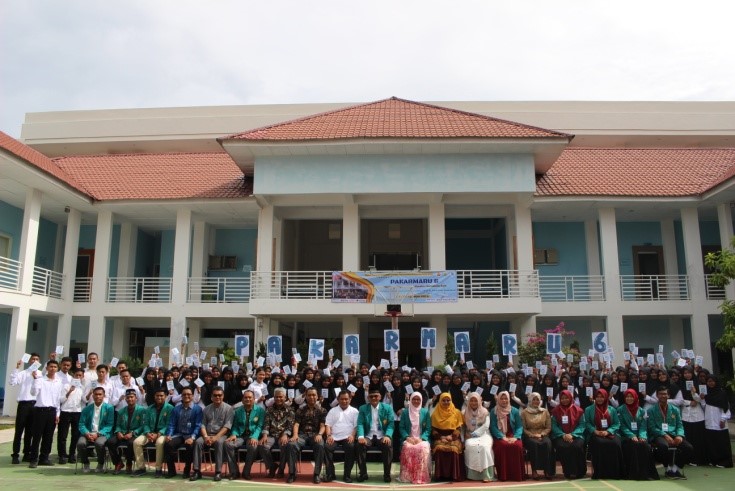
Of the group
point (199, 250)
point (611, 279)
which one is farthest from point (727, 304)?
point (199, 250)

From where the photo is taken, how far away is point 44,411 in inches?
376

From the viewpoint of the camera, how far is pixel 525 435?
906 cm

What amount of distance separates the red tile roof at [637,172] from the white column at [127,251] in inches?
485

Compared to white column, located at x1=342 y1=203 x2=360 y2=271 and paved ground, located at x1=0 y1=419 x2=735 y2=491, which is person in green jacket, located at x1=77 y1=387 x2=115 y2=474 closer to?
paved ground, located at x1=0 y1=419 x2=735 y2=491

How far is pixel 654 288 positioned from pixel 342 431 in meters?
13.6

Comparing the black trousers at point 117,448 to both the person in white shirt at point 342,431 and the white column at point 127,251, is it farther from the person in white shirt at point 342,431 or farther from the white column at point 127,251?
the white column at point 127,251

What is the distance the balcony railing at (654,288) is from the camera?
17.7 metres

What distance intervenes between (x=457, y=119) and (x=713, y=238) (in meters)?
8.91

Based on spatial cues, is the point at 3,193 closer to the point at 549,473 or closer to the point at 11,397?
the point at 11,397

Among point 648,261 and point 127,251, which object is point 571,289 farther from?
point 127,251

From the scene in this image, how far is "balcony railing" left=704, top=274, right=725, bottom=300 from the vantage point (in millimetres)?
17156

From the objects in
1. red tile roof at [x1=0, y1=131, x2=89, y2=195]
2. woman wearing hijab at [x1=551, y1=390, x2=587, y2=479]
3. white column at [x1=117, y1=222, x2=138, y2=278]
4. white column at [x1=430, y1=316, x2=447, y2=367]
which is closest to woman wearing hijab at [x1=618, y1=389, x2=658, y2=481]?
woman wearing hijab at [x1=551, y1=390, x2=587, y2=479]

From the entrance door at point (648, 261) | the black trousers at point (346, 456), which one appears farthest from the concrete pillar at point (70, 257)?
the entrance door at point (648, 261)

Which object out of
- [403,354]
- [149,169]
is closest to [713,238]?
[403,354]
